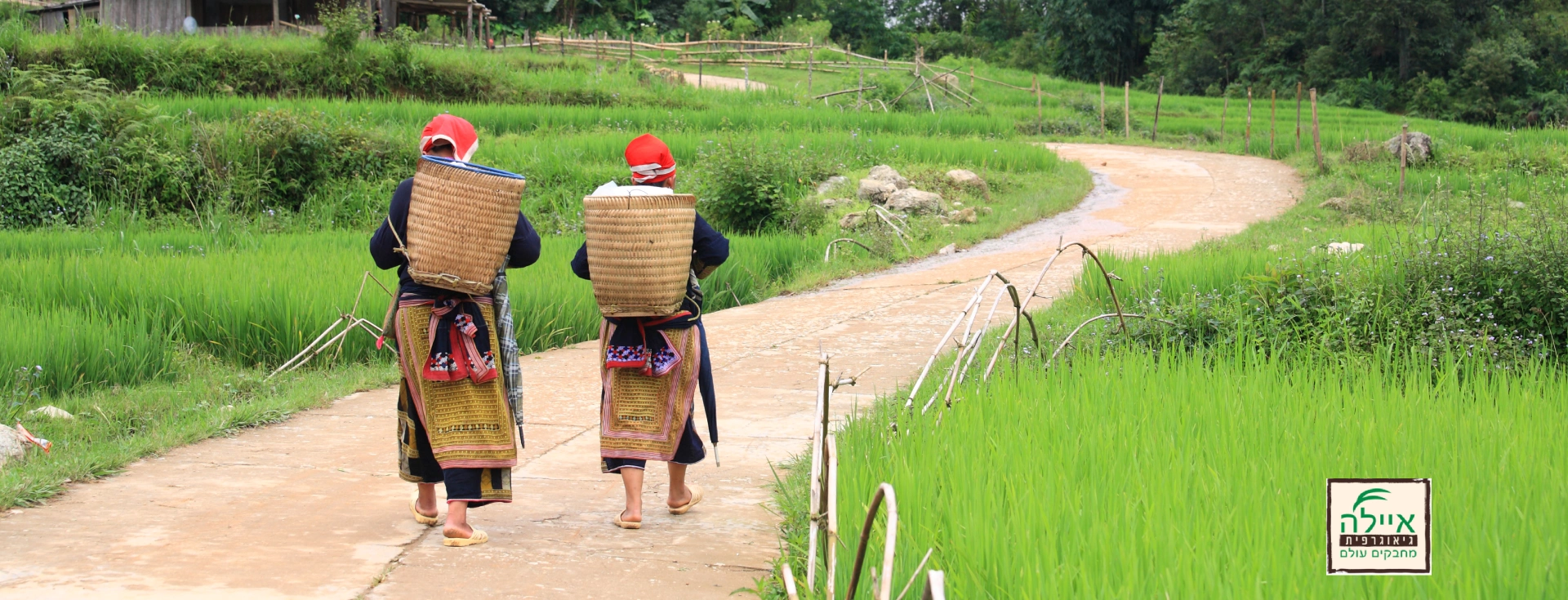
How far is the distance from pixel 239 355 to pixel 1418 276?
6191mm

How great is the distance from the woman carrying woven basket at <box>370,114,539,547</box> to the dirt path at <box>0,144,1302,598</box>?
7.3 inches

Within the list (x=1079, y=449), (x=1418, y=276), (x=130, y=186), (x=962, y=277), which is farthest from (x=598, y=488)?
(x=130, y=186)

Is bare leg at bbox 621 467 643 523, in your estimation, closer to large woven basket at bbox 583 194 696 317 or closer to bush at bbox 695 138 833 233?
large woven basket at bbox 583 194 696 317

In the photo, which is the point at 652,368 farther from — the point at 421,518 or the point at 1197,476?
the point at 1197,476

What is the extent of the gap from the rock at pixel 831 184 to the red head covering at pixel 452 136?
10.5 meters

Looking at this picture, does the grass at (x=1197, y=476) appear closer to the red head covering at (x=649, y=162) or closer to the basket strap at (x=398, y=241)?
the red head covering at (x=649, y=162)

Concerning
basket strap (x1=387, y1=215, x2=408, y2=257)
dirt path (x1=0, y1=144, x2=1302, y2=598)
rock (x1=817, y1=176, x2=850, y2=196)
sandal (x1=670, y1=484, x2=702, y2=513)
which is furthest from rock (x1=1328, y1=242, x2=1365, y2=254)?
rock (x1=817, y1=176, x2=850, y2=196)

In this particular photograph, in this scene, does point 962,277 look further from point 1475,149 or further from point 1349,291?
point 1475,149

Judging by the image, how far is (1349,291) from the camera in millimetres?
6078

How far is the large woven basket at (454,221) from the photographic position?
3773mm

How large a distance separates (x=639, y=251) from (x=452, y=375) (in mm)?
688

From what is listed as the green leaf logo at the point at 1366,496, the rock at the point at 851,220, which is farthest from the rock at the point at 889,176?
the green leaf logo at the point at 1366,496

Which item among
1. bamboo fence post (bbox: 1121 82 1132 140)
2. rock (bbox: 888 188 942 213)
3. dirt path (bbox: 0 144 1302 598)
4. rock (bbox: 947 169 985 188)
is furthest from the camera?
bamboo fence post (bbox: 1121 82 1132 140)

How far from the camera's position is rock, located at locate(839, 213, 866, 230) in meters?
12.4
